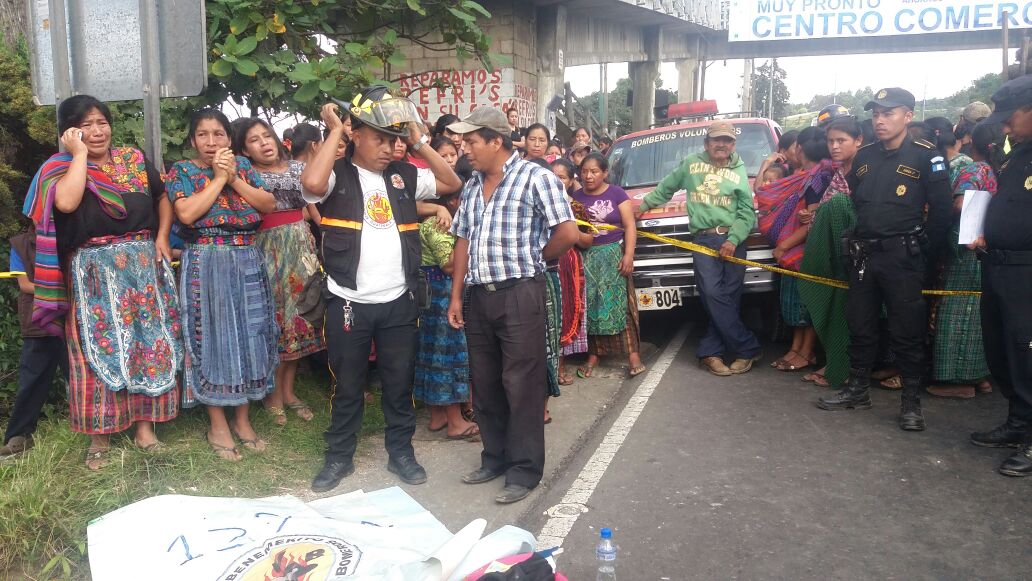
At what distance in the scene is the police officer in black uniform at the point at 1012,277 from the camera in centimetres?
468

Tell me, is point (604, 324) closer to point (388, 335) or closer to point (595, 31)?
point (388, 335)

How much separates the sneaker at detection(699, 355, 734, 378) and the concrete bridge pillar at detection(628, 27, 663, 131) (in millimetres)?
18425

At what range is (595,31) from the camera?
19.6 metres

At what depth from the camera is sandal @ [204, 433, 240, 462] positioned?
457 cm

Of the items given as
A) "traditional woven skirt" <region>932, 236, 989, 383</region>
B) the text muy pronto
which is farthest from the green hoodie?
the text muy pronto

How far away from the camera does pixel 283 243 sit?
5.20 meters

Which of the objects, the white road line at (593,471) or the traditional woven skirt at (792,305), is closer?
the white road line at (593,471)

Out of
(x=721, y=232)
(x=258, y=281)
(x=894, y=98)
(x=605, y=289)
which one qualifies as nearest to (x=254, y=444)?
(x=258, y=281)

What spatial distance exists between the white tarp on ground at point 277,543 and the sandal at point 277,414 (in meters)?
1.35

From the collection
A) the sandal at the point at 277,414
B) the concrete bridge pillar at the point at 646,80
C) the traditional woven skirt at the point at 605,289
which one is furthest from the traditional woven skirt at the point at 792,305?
the concrete bridge pillar at the point at 646,80

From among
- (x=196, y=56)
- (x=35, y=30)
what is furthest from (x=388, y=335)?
→ (x=35, y=30)

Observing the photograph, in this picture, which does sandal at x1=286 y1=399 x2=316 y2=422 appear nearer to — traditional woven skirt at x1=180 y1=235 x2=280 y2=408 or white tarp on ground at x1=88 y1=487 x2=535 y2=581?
traditional woven skirt at x1=180 y1=235 x2=280 y2=408

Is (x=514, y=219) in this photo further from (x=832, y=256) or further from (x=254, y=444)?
(x=832, y=256)

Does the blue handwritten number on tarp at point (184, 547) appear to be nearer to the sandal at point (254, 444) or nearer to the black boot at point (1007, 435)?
the sandal at point (254, 444)
